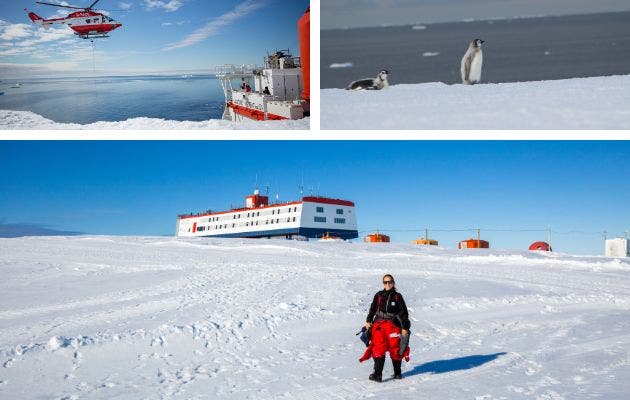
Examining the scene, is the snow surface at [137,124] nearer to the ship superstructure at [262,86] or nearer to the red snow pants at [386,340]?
the ship superstructure at [262,86]

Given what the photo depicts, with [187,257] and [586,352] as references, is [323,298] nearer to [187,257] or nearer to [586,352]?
[586,352]

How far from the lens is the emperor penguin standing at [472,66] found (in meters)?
9.20

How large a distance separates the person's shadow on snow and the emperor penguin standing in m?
6.06

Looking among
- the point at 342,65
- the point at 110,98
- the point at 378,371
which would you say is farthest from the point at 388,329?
the point at 110,98

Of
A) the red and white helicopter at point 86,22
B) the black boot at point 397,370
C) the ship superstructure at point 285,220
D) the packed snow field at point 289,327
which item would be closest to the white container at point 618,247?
the packed snow field at point 289,327

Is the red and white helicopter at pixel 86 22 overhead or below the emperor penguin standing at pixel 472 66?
overhead

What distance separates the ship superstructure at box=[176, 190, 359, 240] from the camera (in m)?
13.5

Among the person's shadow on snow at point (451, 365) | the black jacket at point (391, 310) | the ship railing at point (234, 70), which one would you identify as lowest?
the person's shadow on snow at point (451, 365)

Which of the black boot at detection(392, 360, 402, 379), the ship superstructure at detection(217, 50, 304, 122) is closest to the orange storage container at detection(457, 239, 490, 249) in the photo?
the ship superstructure at detection(217, 50, 304, 122)

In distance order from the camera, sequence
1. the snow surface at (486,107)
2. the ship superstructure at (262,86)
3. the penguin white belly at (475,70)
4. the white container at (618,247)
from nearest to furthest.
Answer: the snow surface at (486,107) → the penguin white belly at (475,70) → the ship superstructure at (262,86) → the white container at (618,247)

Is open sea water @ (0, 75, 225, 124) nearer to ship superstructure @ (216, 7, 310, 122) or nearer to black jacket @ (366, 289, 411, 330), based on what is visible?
ship superstructure @ (216, 7, 310, 122)

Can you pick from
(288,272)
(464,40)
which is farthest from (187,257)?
(464,40)

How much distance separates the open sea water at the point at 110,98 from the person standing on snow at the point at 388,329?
642cm

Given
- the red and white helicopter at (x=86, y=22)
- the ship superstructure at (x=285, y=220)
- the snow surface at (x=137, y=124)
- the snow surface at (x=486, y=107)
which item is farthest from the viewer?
the ship superstructure at (x=285, y=220)
